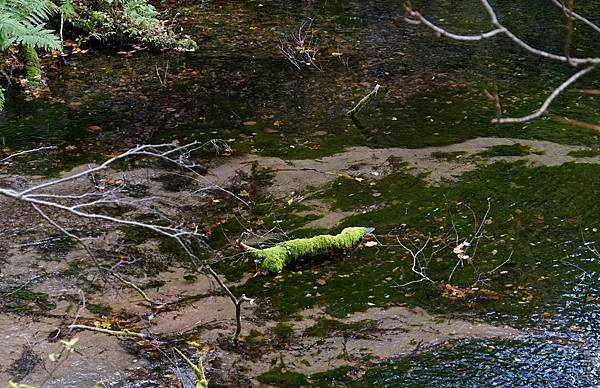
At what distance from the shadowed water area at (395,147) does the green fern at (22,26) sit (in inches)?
33.8

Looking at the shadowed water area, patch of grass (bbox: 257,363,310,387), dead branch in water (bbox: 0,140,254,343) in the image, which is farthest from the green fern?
patch of grass (bbox: 257,363,310,387)

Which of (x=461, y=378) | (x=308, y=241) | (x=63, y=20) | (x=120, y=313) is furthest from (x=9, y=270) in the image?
(x=63, y=20)

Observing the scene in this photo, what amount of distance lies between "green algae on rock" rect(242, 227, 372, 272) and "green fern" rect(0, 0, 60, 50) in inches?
165

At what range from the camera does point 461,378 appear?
4.34 metres

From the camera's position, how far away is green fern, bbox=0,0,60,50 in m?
7.97

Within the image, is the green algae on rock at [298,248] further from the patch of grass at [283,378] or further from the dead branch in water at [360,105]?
the dead branch in water at [360,105]

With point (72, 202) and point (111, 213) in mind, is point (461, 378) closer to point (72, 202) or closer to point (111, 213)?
point (111, 213)

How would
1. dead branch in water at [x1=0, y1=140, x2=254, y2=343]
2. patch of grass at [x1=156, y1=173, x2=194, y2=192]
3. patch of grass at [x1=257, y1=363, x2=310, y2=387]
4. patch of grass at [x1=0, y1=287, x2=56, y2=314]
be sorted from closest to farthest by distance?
dead branch in water at [x1=0, y1=140, x2=254, y2=343] < patch of grass at [x1=257, y1=363, x2=310, y2=387] < patch of grass at [x1=0, y1=287, x2=56, y2=314] < patch of grass at [x1=156, y1=173, x2=194, y2=192]

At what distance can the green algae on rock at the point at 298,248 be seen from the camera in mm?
5555

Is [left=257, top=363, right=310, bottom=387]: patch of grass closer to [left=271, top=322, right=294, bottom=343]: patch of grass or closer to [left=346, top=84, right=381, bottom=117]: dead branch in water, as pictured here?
[left=271, top=322, right=294, bottom=343]: patch of grass

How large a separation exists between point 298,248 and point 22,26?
14.9ft

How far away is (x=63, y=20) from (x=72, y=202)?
213 inches

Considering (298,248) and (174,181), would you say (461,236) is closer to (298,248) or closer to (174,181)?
(298,248)

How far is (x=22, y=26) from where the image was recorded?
8.05 metres
